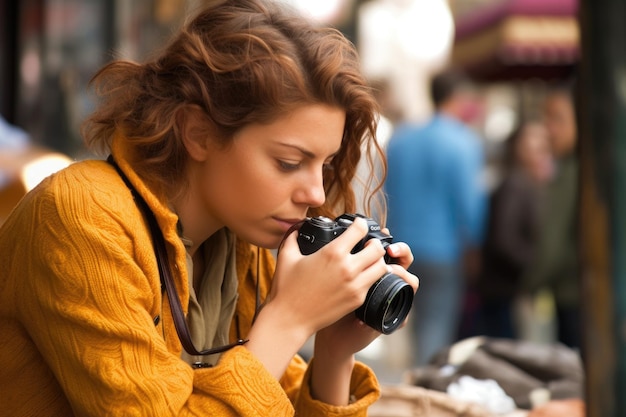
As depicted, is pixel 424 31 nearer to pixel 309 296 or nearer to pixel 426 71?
pixel 426 71

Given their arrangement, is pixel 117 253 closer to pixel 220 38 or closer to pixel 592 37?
pixel 220 38

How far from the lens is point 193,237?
2.24 metres

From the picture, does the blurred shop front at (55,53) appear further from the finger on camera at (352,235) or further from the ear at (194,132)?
the finger on camera at (352,235)

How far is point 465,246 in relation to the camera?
22.3 ft

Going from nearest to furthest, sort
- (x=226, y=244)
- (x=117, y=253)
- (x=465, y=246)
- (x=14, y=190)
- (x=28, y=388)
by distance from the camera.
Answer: (x=117, y=253), (x=28, y=388), (x=226, y=244), (x=14, y=190), (x=465, y=246)

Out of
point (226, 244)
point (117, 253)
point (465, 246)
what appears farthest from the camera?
point (465, 246)

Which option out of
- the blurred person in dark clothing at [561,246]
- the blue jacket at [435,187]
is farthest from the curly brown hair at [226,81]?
the blue jacket at [435,187]

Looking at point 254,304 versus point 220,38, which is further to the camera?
point 254,304

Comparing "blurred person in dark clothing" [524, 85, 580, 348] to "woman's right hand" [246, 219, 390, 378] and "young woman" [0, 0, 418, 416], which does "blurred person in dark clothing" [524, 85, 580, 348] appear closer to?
"young woman" [0, 0, 418, 416]

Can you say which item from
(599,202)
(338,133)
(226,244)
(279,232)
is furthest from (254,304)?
(599,202)

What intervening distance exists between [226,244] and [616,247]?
101 centimetres

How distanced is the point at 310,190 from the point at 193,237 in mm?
285

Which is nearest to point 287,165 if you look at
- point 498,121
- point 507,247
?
point 507,247

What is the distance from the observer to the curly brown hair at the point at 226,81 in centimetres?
209
